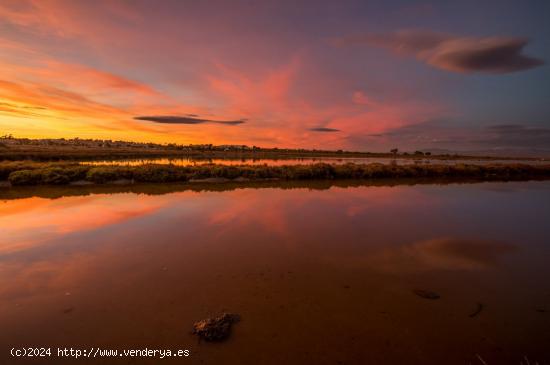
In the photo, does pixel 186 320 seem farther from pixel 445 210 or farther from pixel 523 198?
pixel 523 198

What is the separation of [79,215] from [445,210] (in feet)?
57.4

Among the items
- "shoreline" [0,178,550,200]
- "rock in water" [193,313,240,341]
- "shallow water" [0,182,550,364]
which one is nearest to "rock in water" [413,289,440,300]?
"shallow water" [0,182,550,364]

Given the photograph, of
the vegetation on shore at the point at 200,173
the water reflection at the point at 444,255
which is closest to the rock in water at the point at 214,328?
the water reflection at the point at 444,255

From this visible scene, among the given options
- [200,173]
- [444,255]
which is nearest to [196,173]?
[200,173]

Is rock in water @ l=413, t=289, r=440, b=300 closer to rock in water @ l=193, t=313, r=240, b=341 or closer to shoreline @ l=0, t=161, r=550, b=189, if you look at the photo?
rock in water @ l=193, t=313, r=240, b=341

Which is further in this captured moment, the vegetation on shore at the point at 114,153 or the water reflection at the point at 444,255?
the vegetation on shore at the point at 114,153

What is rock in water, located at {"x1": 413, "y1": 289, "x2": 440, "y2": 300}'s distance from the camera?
554 centimetres

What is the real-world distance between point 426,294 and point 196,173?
19.2 metres

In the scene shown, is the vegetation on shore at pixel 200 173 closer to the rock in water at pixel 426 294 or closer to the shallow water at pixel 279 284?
the shallow water at pixel 279 284

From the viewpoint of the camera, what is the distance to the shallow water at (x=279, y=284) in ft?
13.4

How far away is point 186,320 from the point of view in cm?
456

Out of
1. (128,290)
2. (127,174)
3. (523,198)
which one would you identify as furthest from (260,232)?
(523,198)

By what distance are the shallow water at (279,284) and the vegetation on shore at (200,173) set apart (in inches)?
295

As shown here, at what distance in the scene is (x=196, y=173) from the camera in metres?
21.9
